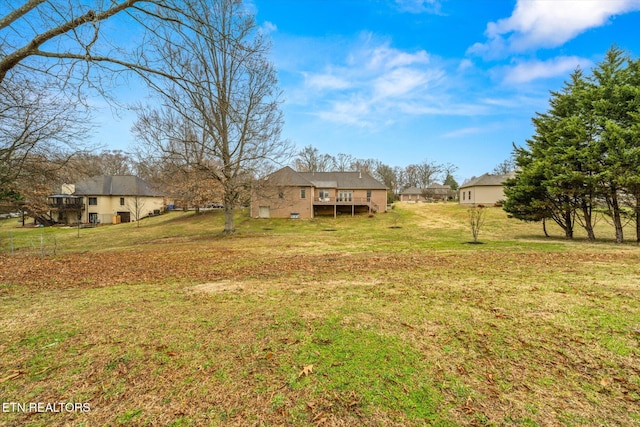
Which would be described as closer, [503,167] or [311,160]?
[311,160]

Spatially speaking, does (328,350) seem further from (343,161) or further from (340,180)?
(343,161)

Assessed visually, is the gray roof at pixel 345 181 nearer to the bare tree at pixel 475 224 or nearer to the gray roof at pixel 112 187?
the bare tree at pixel 475 224

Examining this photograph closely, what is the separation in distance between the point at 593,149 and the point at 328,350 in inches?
736

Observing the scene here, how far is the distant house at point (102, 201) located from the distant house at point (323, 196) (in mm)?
19975

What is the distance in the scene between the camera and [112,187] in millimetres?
39906

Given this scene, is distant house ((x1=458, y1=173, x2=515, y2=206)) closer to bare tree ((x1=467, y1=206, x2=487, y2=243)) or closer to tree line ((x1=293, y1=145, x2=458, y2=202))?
bare tree ((x1=467, y1=206, x2=487, y2=243))

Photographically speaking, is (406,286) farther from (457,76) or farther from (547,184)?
(457,76)

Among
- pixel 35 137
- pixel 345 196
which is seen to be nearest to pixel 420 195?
pixel 345 196

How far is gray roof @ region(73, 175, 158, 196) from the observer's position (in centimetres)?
3841

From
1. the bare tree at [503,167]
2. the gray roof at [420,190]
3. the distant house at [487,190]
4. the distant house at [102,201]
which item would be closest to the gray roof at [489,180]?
the distant house at [487,190]

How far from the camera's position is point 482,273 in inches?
307

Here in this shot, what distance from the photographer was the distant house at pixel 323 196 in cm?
3453

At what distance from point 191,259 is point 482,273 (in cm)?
1045

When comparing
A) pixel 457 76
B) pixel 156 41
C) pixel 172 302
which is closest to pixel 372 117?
pixel 457 76
